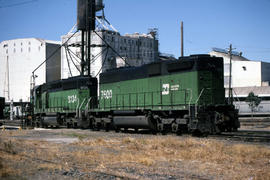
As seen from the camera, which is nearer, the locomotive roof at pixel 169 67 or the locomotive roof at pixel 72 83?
the locomotive roof at pixel 169 67

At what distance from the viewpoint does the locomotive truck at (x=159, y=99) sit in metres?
17.7

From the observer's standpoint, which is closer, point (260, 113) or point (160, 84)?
point (160, 84)

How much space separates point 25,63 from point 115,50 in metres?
25.4

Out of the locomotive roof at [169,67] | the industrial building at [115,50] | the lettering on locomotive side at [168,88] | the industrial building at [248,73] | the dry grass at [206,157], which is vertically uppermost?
the industrial building at [115,50]

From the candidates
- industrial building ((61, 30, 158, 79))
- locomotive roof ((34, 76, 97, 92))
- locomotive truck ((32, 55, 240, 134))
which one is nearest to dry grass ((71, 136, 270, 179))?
locomotive truck ((32, 55, 240, 134))

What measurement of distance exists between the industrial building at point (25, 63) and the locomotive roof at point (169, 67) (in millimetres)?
71062

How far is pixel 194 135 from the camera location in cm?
1789

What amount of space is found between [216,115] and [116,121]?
7.01m

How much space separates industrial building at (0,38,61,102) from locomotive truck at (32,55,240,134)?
67638 millimetres

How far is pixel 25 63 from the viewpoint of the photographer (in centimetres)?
9444

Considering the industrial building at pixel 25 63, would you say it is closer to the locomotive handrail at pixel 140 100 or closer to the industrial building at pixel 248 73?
the industrial building at pixel 248 73

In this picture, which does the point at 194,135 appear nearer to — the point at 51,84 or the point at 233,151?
the point at 233,151

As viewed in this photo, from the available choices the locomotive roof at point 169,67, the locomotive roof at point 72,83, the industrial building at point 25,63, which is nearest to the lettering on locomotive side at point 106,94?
the locomotive roof at point 169,67

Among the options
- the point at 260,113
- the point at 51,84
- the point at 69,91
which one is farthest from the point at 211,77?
the point at 260,113
